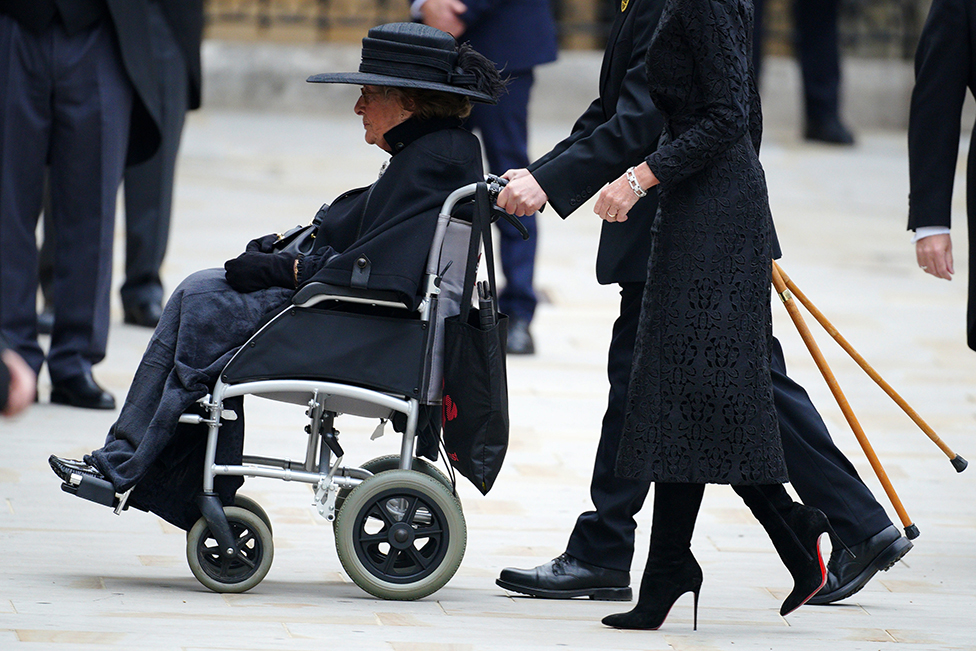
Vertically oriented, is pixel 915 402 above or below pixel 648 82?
below

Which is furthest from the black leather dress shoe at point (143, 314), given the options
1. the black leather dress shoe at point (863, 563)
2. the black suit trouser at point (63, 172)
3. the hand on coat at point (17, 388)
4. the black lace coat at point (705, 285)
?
the hand on coat at point (17, 388)

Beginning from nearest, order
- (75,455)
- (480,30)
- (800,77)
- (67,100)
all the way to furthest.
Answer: (75,455) < (67,100) < (480,30) < (800,77)

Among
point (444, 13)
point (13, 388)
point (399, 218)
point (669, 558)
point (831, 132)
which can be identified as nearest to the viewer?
point (13, 388)

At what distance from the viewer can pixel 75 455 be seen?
5.11 metres

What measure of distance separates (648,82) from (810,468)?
1.05 m

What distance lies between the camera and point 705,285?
344 cm

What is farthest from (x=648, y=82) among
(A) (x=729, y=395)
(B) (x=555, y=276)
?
(B) (x=555, y=276)

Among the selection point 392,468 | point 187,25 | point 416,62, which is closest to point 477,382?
point 392,468

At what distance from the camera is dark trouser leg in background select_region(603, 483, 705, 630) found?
3584 mm

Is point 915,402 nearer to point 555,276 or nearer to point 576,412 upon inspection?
point 576,412

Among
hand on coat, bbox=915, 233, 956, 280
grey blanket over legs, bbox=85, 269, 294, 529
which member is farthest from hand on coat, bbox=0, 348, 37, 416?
hand on coat, bbox=915, 233, 956, 280

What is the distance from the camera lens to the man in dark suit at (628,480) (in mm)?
3900

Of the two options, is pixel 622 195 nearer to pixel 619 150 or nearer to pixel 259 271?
pixel 619 150

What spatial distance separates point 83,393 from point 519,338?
2.02 metres
